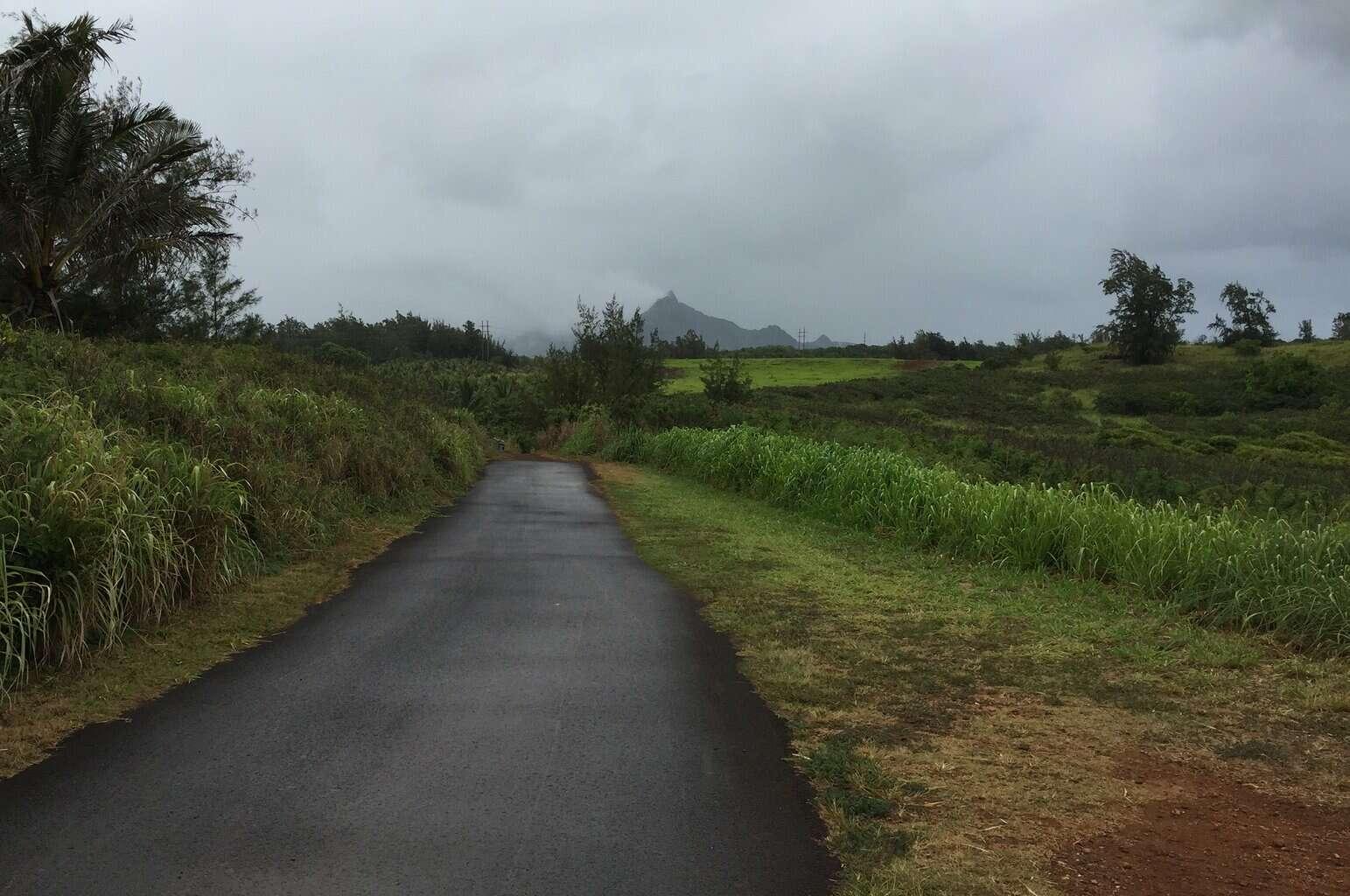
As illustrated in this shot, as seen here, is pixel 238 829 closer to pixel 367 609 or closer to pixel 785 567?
pixel 367 609

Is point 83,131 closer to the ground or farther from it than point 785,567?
farther from it

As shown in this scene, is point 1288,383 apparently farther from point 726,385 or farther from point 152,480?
point 152,480

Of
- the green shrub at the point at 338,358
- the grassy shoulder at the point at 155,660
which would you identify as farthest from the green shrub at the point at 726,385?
the grassy shoulder at the point at 155,660

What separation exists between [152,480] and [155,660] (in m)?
2.17

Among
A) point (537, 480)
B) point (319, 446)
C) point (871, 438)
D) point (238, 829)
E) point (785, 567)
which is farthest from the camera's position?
point (537, 480)

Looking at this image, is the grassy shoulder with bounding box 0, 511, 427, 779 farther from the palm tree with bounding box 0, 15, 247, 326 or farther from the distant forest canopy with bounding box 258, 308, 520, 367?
the distant forest canopy with bounding box 258, 308, 520, 367

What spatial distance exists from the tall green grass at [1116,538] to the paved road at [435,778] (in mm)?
4092

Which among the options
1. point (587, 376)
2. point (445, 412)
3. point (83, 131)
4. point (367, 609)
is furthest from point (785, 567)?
point (587, 376)

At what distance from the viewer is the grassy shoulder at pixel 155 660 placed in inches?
185

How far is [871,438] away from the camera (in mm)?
20328

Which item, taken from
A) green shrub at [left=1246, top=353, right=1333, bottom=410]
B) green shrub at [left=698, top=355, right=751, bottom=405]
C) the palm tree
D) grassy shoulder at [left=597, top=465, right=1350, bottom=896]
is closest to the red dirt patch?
grassy shoulder at [left=597, top=465, right=1350, bottom=896]

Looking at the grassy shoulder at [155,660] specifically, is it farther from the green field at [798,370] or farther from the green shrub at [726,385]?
the green field at [798,370]

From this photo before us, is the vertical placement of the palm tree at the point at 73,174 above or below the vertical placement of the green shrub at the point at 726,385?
above

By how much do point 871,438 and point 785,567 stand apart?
1083 cm
